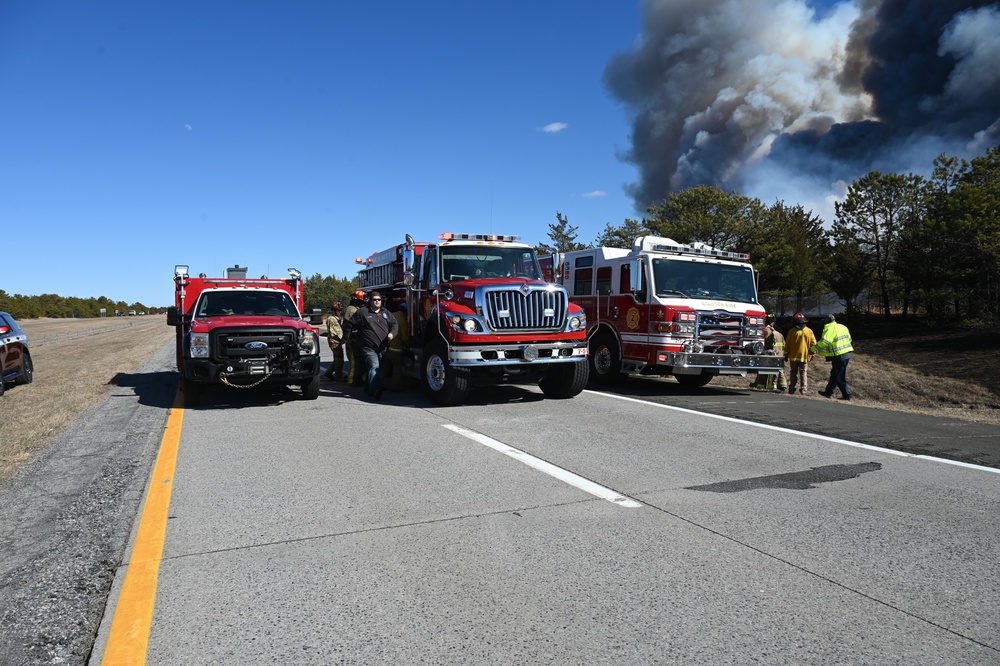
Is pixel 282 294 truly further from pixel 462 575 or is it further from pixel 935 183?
pixel 935 183

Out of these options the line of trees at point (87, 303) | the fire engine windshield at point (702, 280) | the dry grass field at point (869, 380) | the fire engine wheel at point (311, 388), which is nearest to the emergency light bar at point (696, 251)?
the fire engine windshield at point (702, 280)

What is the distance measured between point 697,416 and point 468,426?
335cm

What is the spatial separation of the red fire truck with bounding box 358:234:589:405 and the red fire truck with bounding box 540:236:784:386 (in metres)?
1.63

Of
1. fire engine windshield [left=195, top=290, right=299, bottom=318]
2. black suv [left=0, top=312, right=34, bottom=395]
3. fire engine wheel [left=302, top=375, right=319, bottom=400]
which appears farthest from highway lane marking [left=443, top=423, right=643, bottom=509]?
black suv [left=0, top=312, right=34, bottom=395]

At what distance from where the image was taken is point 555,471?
6.50m

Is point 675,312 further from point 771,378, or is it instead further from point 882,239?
point 882,239

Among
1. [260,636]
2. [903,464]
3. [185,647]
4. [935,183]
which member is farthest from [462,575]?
[935,183]

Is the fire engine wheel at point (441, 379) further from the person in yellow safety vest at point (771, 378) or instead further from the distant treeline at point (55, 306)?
the distant treeline at point (55, 306)

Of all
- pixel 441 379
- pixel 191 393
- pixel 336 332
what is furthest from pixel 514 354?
pixel 336 332

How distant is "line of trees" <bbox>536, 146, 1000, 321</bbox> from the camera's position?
Result: 33.2 meters

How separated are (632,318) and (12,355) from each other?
1218 centimetres

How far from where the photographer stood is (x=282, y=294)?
12719mm

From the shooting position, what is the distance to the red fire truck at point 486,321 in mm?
10742

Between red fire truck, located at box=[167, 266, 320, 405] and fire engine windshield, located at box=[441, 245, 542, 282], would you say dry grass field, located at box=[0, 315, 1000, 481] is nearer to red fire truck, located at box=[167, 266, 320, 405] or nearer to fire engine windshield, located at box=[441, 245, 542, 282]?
red fire truck, located at box=[167, 266, 320, 405]
